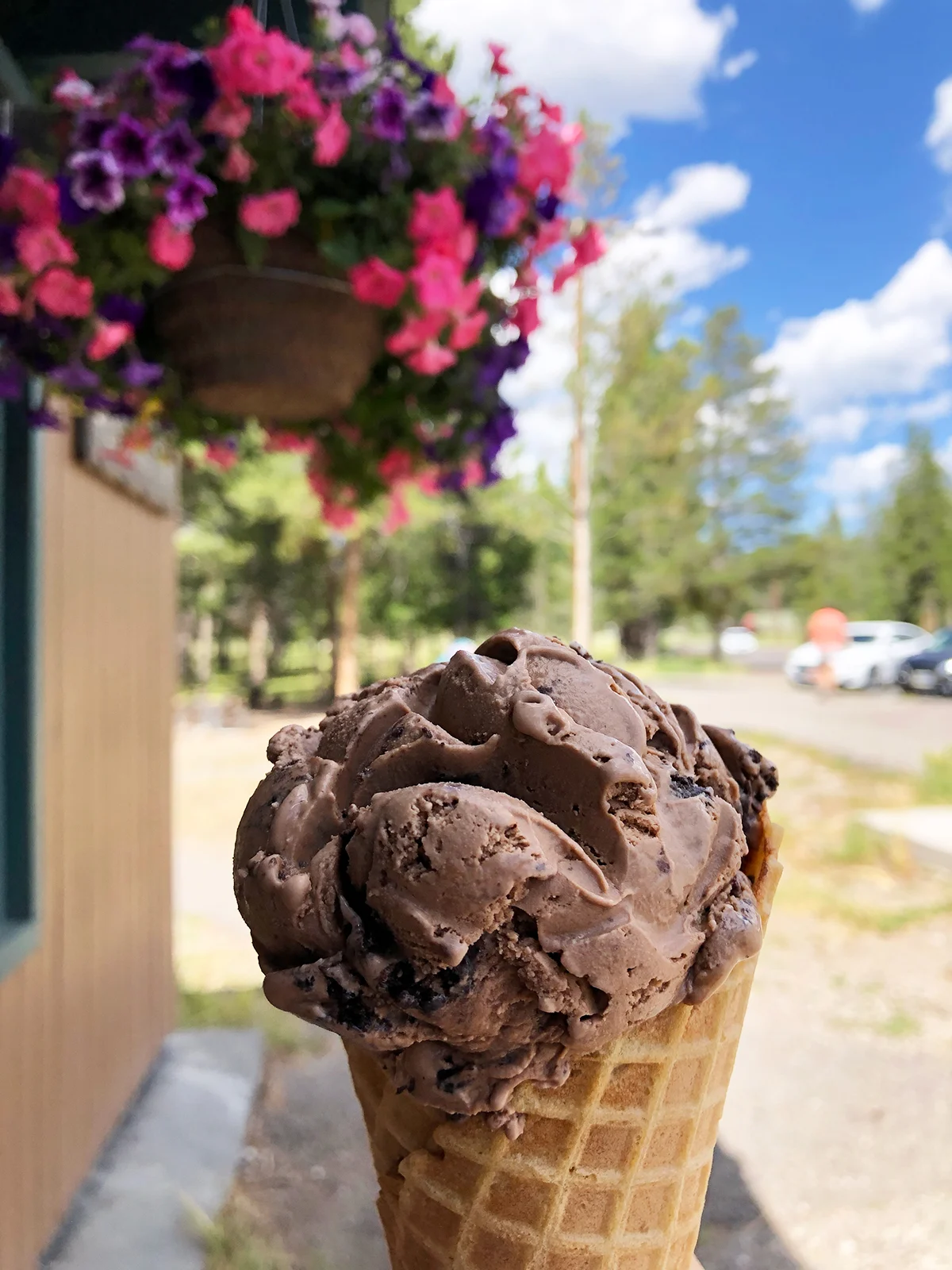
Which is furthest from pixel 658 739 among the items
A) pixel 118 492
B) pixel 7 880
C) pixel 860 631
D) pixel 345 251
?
pixel 860 631

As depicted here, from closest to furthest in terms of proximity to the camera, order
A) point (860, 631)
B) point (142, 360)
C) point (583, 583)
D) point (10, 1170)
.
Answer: point (142, 360) < point (10, 1170) < point (583, 583) < point (860, 631)

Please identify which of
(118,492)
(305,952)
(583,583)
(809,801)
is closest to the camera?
(305,952)

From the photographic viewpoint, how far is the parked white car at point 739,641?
3788cm

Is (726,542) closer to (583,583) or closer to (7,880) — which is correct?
(583,583)

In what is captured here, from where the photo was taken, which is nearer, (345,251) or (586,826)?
(586,826)

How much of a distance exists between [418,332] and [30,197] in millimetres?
625

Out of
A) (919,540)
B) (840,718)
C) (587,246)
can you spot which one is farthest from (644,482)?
(587,246)

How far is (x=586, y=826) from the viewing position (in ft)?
2.85

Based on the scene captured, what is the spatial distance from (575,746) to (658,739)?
177mm

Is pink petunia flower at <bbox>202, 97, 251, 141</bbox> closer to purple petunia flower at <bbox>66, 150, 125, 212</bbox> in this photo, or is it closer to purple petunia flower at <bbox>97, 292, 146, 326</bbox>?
purple petunia flower at <bbox>66, 150, 125, 212</bbox>

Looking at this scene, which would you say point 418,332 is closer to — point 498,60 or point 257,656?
point 498,60

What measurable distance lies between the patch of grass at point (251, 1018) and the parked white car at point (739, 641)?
35097 millimetres

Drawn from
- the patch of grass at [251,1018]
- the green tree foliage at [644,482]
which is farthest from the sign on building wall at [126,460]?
the green tree foliage at [644,482]

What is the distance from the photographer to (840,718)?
14.1 meters
